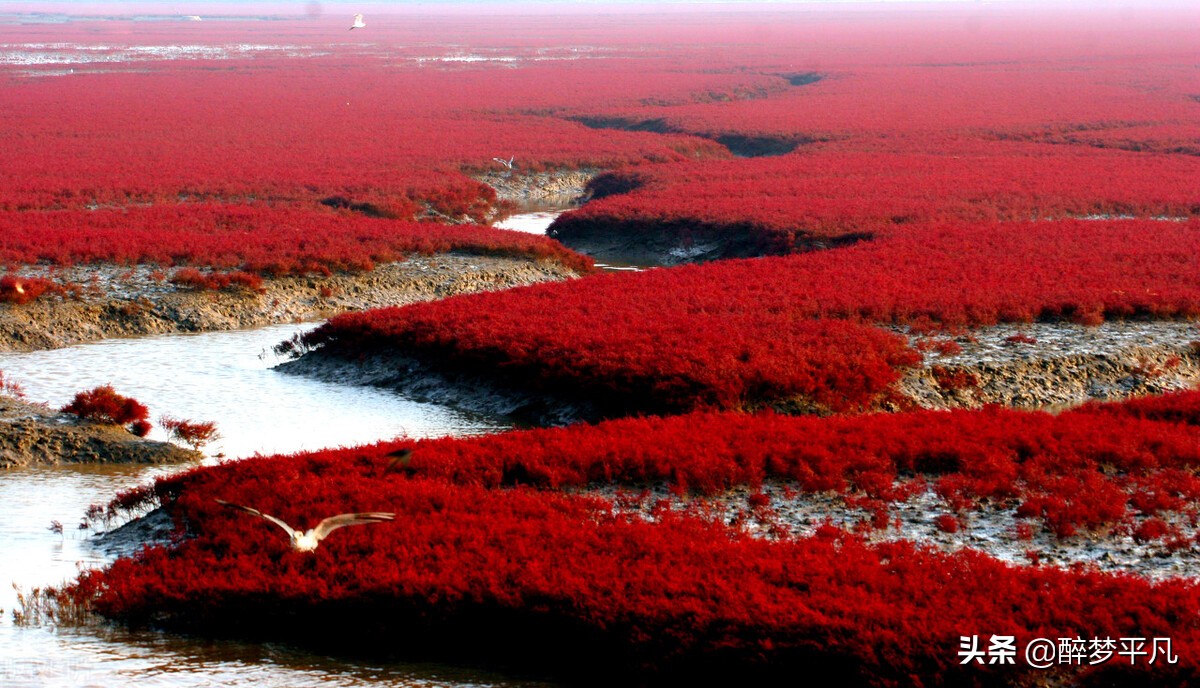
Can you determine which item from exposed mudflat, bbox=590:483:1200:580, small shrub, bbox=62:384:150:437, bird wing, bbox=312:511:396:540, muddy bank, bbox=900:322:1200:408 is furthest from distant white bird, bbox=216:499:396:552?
muddy bank, bbox=900:322:1200:408

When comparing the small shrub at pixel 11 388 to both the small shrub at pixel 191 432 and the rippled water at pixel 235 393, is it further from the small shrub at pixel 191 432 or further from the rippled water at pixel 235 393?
the small shrub at pixel 191 432

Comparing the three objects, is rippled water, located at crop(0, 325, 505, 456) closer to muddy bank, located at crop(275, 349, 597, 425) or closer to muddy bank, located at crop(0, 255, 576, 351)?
muddy bank, located at crop(275, 349, 597, 425)

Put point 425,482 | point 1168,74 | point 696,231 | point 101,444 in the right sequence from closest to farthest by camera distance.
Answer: point 425,482 → point 101,444 → point 696,231 → point 1168,74

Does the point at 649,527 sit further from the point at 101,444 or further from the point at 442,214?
the point at 442,214

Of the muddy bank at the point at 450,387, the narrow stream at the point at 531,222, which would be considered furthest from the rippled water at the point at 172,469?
the narrow stream at the point at 531,222

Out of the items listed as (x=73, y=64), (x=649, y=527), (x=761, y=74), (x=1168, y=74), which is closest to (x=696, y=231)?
(x=649, y=527)

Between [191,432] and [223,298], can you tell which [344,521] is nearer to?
[191,432]
